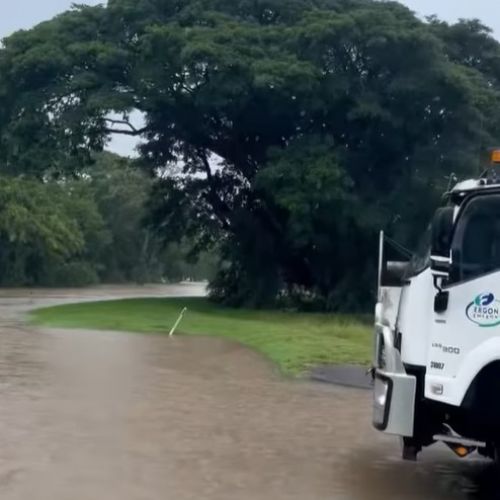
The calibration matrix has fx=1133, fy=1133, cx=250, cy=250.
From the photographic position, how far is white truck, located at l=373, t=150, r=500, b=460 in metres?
8.88

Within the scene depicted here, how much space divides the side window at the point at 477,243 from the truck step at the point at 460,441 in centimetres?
145

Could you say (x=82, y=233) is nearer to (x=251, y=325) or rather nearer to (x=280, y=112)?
(x=280, y=112)

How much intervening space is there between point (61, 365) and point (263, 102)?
21.6 meters

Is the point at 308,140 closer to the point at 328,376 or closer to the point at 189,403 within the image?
the point at 328,376

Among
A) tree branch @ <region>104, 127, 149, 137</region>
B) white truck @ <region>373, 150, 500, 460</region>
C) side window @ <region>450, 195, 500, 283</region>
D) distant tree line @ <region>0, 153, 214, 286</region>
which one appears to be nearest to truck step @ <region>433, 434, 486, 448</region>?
white truck @ <region>373, 150, 500, 460</region>

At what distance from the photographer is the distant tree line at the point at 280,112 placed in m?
39.1

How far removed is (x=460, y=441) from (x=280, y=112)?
106 feet

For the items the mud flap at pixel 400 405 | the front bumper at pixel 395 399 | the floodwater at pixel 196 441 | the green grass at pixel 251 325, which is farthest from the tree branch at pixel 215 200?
the mud flap at pixel 400 405

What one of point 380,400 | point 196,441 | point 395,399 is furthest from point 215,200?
point 395,399

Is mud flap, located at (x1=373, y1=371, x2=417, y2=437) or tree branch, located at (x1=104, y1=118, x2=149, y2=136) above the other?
tree branch, located at (x1=104, y1=118, x2=149, y2=136)

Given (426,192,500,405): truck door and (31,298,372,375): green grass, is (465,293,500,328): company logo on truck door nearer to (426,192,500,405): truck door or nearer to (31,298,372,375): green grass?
(426,192,500,405): truck door

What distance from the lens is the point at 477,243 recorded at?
9000mm

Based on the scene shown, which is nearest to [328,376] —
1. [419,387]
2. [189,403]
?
[189,403]

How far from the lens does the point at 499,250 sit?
8.95 meters
